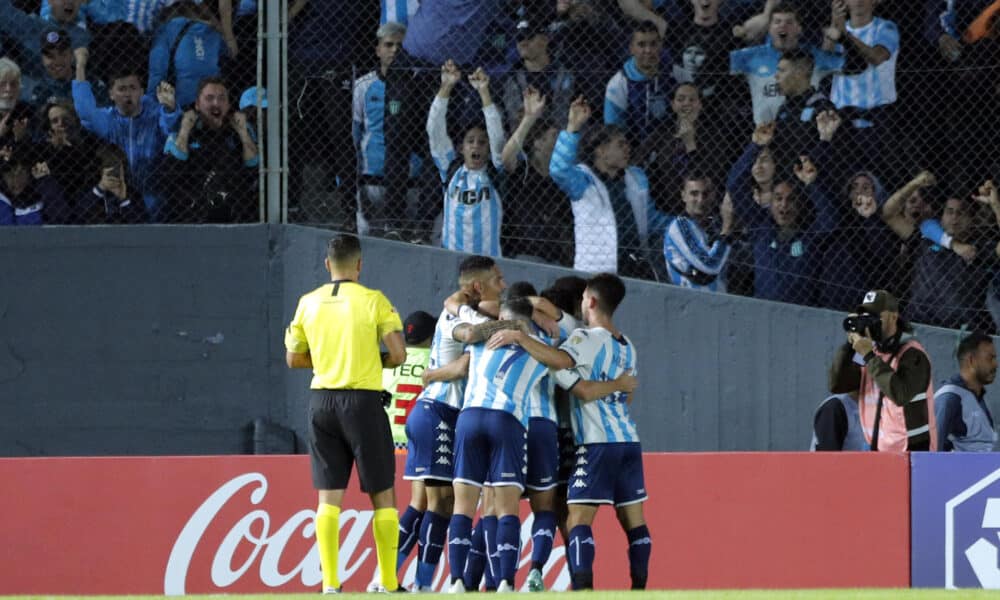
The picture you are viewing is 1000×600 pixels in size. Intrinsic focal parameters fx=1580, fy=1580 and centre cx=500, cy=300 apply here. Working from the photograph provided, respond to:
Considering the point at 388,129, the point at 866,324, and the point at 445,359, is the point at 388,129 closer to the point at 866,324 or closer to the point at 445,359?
the point at 445,359

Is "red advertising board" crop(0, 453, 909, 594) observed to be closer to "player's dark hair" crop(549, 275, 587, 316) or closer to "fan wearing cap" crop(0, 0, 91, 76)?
"player's dark hair" crop(549, 275, 587, 316)

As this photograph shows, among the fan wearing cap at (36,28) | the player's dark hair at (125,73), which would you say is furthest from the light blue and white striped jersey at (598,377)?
the fan wearing cap at (36,28)

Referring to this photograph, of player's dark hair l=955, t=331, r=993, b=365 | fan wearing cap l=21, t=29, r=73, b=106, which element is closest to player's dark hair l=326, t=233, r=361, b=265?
player's dark hair l=955, t=331, r=993, b=365

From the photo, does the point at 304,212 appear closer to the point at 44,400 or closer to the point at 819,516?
the point at 44,400

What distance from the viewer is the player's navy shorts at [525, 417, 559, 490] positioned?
7703mm

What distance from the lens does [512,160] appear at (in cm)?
1052

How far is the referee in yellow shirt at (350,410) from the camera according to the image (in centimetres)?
704

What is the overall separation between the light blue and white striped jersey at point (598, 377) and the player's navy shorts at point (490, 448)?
36 cm

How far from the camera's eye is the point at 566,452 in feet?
26.4

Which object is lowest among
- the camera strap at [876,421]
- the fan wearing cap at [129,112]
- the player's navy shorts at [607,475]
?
the player's navy shorts at [607,475]

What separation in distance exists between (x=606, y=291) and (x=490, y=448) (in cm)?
98

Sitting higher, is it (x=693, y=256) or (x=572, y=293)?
(x=693, y=256)

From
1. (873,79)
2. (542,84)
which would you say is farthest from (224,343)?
(873,79)

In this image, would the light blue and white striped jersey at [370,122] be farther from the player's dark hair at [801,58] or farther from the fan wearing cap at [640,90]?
the player's dark hair at [801,58]
